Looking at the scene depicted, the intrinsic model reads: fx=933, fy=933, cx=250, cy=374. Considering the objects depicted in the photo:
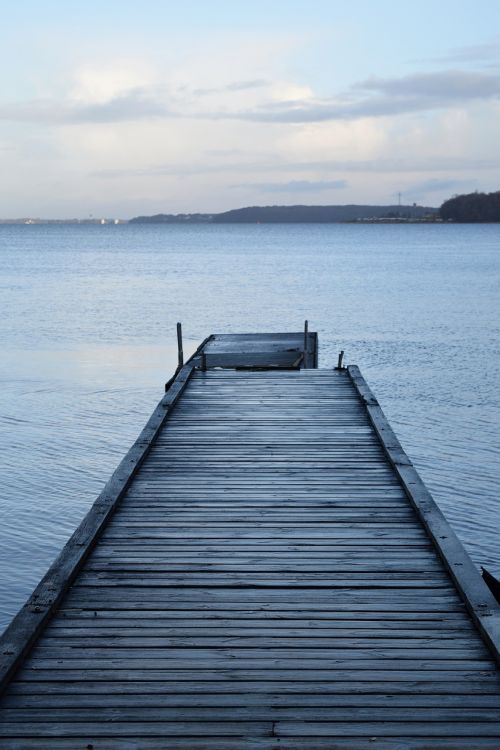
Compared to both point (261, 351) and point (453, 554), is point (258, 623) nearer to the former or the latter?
point (453, 554)

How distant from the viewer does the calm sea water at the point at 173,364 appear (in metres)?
13.8

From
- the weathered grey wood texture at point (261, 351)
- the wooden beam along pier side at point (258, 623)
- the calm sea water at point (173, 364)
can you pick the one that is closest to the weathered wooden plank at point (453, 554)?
the wooden beam along pier side at point (258, 623)

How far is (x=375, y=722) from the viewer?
457 centimetres

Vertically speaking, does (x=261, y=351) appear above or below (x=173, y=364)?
above

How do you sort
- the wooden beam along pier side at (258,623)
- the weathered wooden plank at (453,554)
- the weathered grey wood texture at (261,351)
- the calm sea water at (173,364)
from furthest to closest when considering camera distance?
the weathered grey wood texture at (261,351)
the calm sea water at (173,364)
the weathered wooden plank at (453,554)
the wooden beam along pier side at (258,623)

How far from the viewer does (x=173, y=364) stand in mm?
29328

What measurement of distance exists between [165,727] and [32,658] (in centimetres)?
107

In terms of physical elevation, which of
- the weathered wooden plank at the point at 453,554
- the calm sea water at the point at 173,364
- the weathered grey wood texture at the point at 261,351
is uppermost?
the weathered wooden plank at the point at 453,554

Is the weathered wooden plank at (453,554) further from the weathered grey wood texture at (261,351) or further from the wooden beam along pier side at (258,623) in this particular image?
the weathered grey wood texture at (261,351)

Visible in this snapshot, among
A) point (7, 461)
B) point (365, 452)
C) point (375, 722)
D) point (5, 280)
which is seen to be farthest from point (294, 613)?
point (5, 280)

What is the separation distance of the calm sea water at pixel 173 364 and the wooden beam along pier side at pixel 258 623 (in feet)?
10.9

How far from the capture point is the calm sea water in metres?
13.8

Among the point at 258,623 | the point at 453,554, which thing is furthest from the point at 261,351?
the point at 258,623

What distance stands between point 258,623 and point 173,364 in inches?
940
